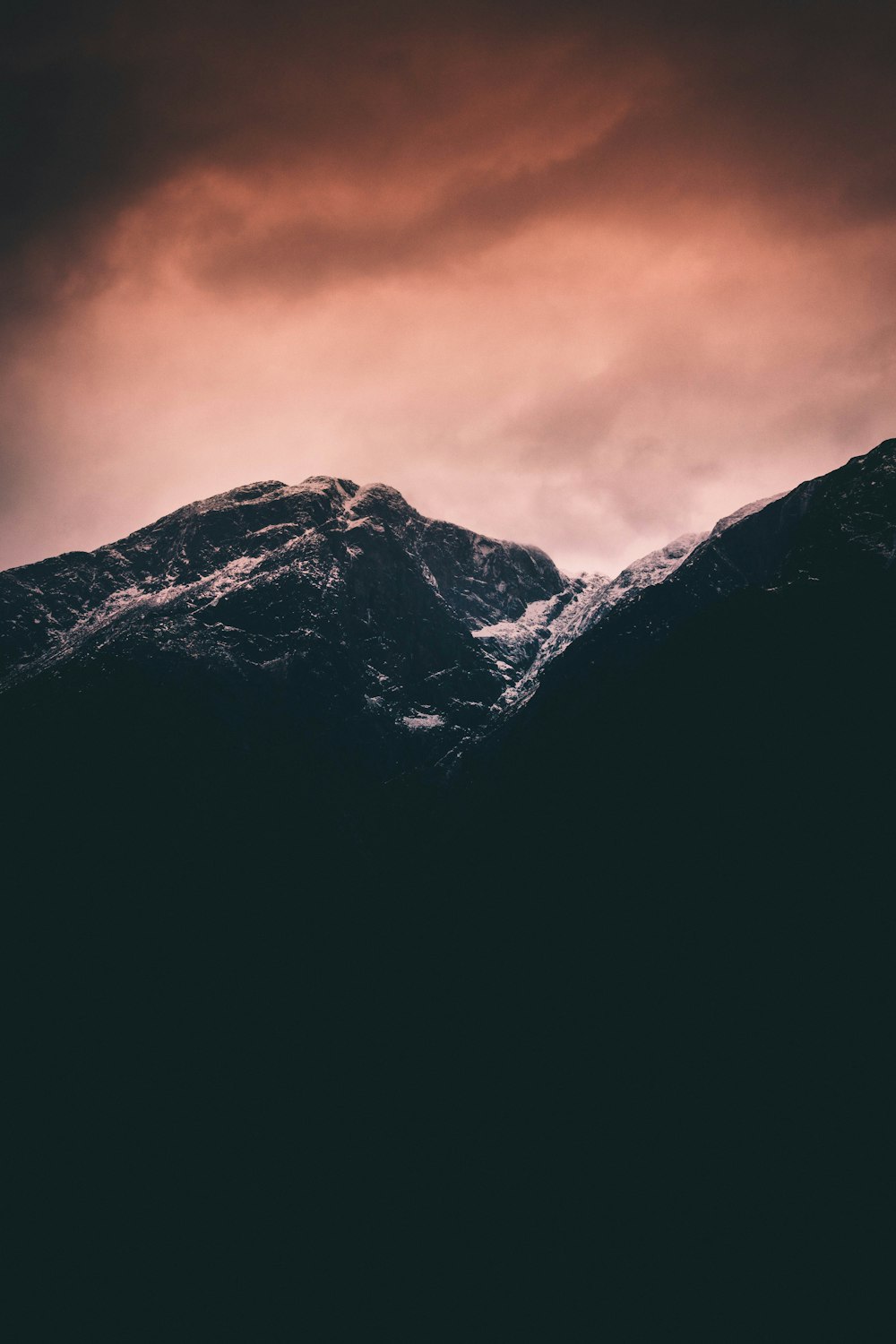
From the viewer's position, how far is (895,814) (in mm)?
156375

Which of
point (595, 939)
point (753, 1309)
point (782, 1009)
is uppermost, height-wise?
point (595, 939)

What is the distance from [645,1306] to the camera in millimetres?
114750

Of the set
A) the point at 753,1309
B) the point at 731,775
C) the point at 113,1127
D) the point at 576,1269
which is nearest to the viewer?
the point at 753,1309

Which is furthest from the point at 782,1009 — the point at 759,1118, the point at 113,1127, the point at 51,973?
the point at 51,973

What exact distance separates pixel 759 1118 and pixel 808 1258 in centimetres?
2026

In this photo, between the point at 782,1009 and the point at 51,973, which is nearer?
the point at 782,1009

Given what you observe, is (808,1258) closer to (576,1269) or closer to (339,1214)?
(576,1269)

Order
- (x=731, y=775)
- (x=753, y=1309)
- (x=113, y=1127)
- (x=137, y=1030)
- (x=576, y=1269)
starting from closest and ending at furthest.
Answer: (x=753, y=1309), (x=576, y=1269), (x=113, y=1127), (x=137, y=1030), (x=731, y=775)

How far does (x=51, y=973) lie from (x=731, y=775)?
175830mm

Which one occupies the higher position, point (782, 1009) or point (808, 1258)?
point (782, 1009)

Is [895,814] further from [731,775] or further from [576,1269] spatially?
[576,1269]

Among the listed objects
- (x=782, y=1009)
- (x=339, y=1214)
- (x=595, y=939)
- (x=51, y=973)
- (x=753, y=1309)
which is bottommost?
(x=753, y=1309)

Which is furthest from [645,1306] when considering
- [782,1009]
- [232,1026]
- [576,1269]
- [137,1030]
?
[137,1030]

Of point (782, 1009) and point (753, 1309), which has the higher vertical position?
point (782, 1009)
